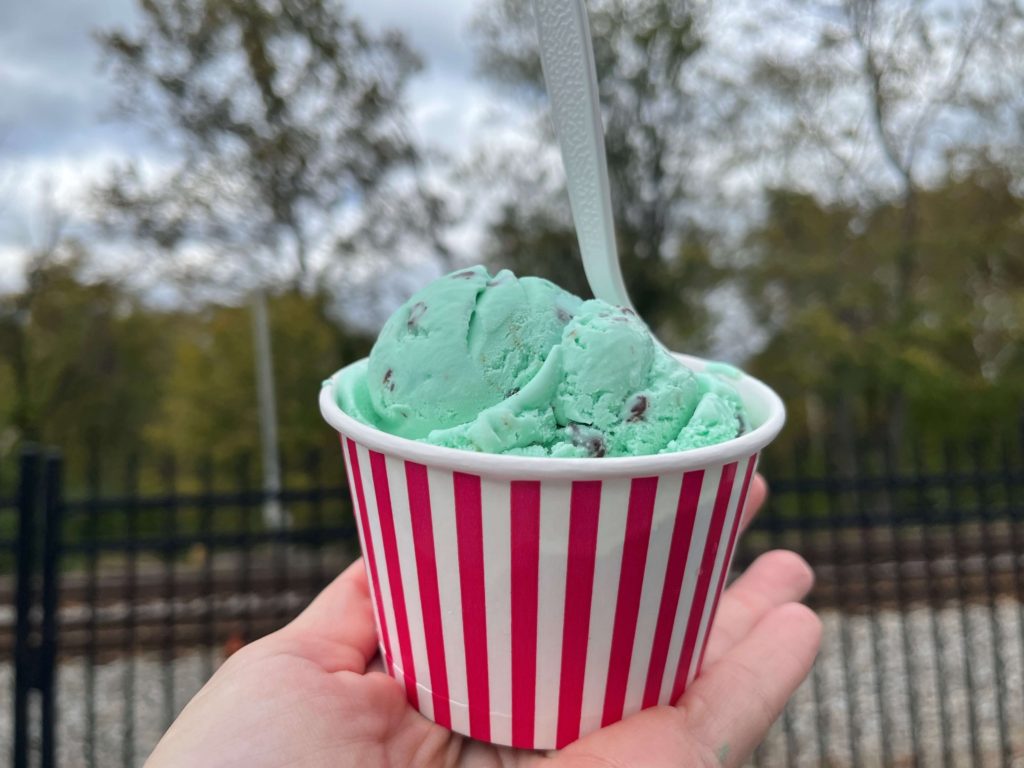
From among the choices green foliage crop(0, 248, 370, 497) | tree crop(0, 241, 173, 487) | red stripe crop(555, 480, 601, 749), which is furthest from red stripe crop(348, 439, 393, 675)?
tree crop(0, 241, 173, 487)

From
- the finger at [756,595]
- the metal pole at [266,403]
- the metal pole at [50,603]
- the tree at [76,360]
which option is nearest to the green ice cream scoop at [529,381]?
the finger at [756,595]

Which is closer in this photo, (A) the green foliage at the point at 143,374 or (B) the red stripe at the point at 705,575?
(B) the red stripe at the point at 705,575

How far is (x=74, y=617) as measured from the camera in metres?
4.04

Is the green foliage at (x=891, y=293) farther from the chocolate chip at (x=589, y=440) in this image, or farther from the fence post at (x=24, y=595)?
the chocolate chip at (x=589, y=440)

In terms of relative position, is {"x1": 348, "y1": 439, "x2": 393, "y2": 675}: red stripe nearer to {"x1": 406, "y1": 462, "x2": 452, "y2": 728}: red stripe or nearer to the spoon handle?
{"x1": 406, "y1": 462, "x2": 452, "y2": 728}: red stripe

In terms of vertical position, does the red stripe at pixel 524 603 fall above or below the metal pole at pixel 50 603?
above

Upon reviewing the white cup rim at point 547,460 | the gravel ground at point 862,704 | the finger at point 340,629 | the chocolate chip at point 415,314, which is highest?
the chocolate chip at point 415,314

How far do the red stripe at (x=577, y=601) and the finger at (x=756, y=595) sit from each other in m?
0.66

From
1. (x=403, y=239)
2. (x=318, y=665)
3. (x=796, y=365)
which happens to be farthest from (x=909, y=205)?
(x=318, y=665)

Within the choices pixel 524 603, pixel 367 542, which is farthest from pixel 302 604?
pixel 524 603

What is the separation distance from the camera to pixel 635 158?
26.7 ft

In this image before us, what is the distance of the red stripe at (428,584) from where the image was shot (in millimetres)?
1158

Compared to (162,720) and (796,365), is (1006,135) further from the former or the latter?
(162,720)

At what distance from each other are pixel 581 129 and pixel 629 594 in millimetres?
876
